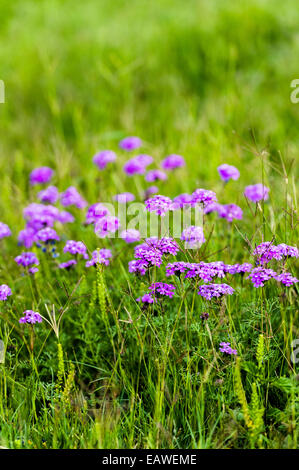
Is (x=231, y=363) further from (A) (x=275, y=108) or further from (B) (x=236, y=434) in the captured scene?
(A) (x=275, y=108)

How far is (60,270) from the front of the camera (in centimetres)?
287

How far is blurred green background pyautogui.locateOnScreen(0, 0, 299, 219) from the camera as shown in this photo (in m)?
4.20

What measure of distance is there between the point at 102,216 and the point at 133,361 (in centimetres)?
68

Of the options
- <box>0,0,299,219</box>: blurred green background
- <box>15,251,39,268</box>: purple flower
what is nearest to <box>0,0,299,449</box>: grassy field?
<box>0,0,299,219</box>: blurred green background

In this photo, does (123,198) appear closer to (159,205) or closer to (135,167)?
(135,167)

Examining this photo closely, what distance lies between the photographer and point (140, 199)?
3357mm

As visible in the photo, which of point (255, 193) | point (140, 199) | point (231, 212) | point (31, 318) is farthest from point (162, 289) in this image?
point (140, 199)

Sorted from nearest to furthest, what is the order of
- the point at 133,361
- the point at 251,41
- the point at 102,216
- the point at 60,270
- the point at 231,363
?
the point at 231,363 < the point at 133,361 < the point at 102,216 < the point at 60,270 < the point at 251,41

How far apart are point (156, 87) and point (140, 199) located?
7.16ft

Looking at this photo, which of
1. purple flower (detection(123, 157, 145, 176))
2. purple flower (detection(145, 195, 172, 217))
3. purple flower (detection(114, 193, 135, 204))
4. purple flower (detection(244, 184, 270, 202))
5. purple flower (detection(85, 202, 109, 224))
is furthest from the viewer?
purple flower (detection(123, 157, 145, 176))

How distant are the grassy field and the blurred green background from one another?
0.06 ft

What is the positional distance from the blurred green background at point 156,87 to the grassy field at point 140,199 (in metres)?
0.02

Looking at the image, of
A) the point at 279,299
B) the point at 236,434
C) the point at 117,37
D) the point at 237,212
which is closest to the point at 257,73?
the point at 117,37

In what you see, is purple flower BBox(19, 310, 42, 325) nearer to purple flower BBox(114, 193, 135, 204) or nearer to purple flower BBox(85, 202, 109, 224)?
purple flower BBox(85, 202, 109, 224)
